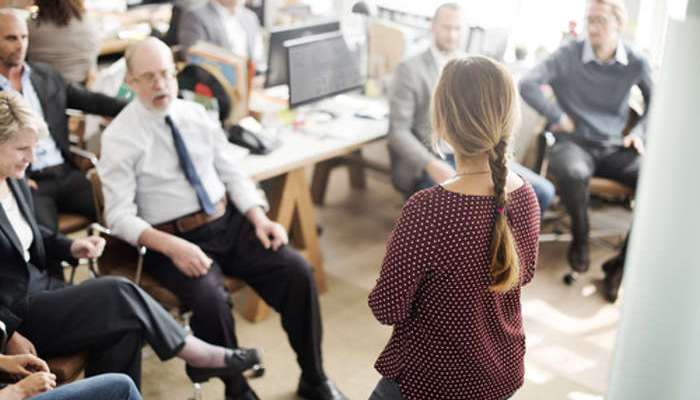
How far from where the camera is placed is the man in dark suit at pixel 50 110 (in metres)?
3.29

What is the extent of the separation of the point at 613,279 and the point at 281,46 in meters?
1.99

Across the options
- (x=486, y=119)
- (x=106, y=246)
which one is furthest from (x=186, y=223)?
(x=486, y=119)

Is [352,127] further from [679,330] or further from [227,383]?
[679,330]

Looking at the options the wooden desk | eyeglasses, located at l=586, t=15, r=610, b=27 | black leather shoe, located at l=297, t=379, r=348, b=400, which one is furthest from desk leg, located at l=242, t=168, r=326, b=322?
eyeglasses, located at l=586, t=15, r=610, b=27

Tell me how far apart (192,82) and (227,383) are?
1.51 m

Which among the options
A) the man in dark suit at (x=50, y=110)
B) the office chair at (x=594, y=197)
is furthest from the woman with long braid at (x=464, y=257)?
the office chair at (x=594, y=197)

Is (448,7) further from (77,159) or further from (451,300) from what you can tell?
(451,300)

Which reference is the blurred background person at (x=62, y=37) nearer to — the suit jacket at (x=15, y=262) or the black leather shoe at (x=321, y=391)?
the suit jacket at (x=15, y=262)

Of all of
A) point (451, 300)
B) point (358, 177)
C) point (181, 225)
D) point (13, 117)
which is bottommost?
point (358, 177)

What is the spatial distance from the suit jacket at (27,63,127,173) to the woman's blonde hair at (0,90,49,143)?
926 mm

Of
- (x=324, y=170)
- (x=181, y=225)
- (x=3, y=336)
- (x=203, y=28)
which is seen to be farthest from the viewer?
(x=324, y=170)

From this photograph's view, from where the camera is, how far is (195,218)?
10.2ft

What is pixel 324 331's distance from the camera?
12.0ft

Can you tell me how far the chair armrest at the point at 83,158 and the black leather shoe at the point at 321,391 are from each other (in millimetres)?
1365
